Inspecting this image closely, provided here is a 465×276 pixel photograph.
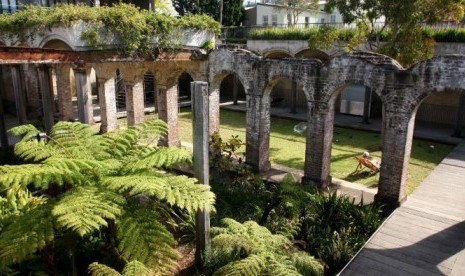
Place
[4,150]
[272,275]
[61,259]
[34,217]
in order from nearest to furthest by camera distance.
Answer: [34,217], [272,275], [61,259], [4,150]

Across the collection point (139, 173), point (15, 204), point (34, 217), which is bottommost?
point (15, 204)

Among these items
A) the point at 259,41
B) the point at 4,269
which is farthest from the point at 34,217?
the point at 259,41

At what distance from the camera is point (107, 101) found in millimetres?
15492

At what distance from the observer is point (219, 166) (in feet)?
39.0

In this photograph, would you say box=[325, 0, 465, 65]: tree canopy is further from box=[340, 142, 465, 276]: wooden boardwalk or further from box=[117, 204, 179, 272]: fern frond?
box=[117, 204, 179, 272]: fern frond

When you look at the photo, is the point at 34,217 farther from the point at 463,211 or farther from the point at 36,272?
the point at 463,211

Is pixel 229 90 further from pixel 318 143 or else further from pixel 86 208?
pixel 86 208

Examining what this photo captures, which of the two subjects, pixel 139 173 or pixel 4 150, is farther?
pixel 4 150

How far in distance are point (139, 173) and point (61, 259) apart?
2228 millimetres

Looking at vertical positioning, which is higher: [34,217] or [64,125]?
[64,125]

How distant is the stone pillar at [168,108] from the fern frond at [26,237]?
382 inches

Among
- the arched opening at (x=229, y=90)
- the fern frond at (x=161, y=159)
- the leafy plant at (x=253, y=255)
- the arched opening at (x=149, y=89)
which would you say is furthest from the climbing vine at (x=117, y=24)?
the arched opening at (x=229, y=90)

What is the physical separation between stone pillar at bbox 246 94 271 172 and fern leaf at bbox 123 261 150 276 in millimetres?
7951

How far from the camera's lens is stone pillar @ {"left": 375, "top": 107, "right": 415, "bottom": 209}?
9.48 metres
